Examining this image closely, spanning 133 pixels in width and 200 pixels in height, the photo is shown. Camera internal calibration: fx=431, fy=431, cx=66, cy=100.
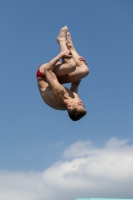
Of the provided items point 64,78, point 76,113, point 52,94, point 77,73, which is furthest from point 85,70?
point 76,113

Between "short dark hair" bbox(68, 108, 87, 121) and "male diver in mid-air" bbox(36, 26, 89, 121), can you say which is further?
"male diver in mid-air" bbox(36, 26, 89, 121)

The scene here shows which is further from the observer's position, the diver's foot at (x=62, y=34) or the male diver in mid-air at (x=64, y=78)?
the diver's foot at (x=62, y=34)

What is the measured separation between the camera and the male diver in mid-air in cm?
1110

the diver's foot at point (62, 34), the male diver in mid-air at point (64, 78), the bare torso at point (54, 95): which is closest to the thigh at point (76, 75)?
the male diver in mid-air at point (64, 78)

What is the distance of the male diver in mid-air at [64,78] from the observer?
1110 centimetres

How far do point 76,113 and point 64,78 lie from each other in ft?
4.48

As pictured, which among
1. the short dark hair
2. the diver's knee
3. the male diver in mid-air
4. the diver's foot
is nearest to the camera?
the short dark hair

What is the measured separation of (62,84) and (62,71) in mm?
566

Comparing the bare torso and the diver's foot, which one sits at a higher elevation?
the diver's foot

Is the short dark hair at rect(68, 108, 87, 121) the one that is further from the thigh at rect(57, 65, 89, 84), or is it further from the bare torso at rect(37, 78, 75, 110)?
the thigh at rect(57, 65, 89, 84)

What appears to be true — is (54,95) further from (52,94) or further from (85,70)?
(85,70)

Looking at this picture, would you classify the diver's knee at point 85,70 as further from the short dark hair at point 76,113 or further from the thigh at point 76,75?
the short dark hair at point 76,113

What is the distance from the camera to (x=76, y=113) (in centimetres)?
1094

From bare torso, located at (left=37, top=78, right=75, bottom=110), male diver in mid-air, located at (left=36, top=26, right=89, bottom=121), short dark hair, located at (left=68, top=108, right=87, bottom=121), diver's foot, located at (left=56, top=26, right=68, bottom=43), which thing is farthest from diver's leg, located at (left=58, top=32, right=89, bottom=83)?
short dark hair, located at (left=68, top=108, right=87, bottom=121)
